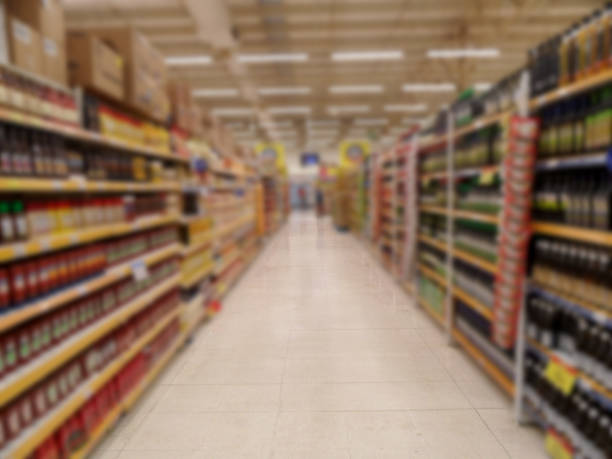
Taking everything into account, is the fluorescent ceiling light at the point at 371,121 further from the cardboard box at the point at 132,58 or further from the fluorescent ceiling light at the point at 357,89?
the cardboard box at the point at 132,58

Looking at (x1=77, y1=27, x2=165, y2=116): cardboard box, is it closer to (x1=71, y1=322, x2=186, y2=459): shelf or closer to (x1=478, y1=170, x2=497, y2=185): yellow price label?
(x1=71, y1=322, x2=186, y2=459): shelf

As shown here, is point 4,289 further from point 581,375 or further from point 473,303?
point 473,303

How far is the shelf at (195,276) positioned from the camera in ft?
12.9

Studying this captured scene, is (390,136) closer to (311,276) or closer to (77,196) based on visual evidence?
(311,276)

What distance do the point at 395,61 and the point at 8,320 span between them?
415 inches

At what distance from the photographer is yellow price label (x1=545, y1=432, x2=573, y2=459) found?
1.98m

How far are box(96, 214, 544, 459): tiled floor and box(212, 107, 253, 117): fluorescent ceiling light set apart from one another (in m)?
11.2

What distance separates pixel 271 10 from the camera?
7184mm

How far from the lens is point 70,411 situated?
1987 millimetres

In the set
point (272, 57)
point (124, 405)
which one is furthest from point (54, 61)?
point (272, 57)

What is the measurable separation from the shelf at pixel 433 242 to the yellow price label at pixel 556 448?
84.8 inches

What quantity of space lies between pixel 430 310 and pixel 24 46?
435 cm

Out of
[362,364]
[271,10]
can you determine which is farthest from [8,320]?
[271,10]

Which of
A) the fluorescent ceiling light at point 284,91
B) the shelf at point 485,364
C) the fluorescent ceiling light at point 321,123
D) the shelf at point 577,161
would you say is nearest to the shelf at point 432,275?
the shelf at point 485,364
